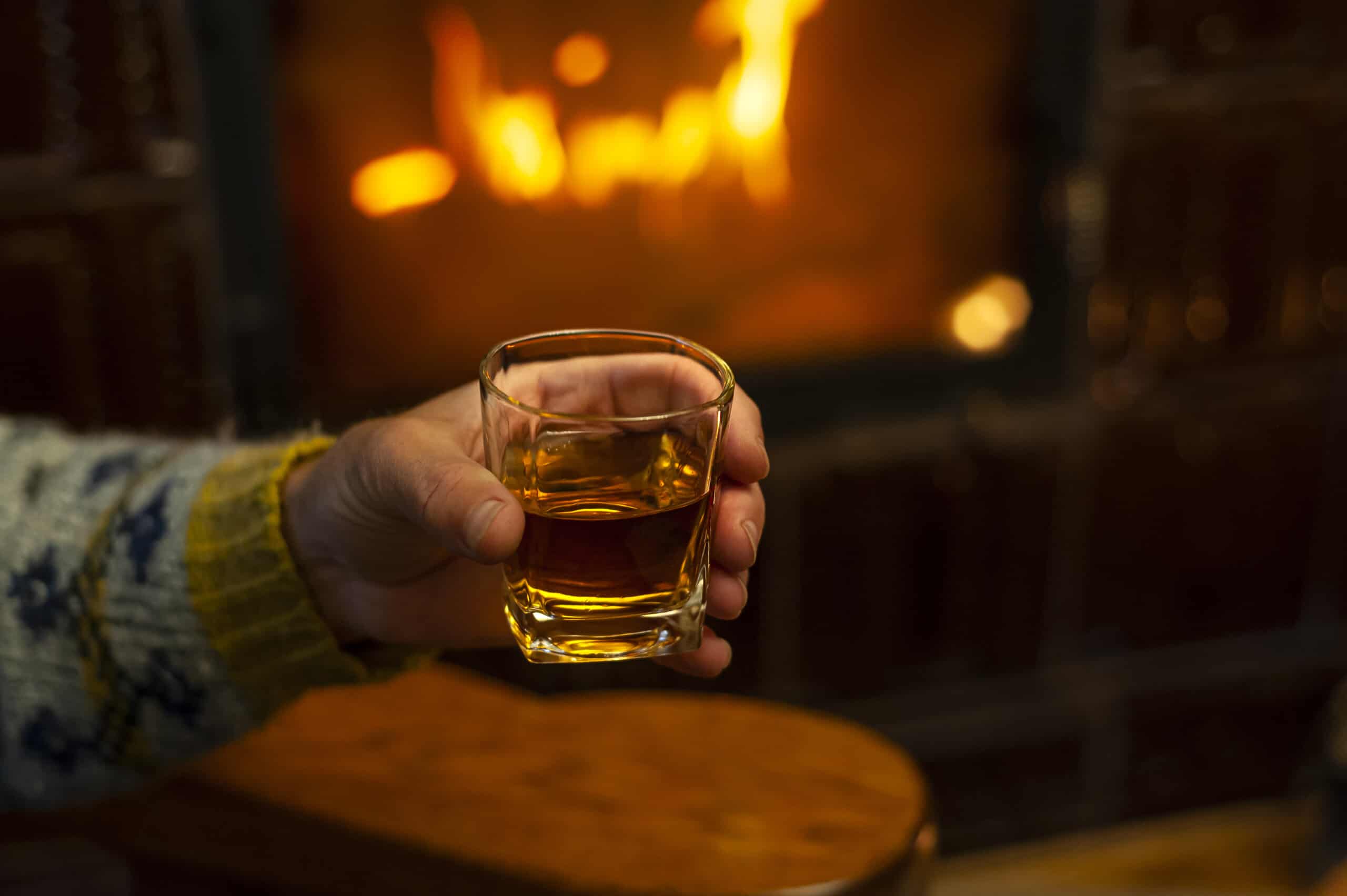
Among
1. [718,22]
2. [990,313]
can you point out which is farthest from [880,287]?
[718,22]

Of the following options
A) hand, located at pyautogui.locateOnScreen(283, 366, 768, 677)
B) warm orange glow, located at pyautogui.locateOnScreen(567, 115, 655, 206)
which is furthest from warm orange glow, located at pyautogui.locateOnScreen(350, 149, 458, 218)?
hand, located at pyautogui.locateOnScreen(283, 366, 768, 677)

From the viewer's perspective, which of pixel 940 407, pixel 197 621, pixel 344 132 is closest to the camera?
pixel 197 621

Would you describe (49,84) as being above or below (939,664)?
above

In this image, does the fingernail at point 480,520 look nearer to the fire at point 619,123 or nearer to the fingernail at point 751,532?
the fingernail at point 751,532

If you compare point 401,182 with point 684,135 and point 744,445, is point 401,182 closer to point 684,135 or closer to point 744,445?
point 684,135

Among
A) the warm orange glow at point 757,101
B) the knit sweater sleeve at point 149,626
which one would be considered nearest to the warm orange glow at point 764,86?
the warm orange glow at point 757,101

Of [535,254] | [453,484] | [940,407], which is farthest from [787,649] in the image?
[453,484]

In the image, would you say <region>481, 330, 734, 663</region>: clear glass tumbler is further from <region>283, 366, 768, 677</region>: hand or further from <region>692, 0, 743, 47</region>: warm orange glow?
<region>692, 0, 743, 47</region>: warm orange glow

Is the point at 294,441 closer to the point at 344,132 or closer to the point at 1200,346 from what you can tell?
the point at 344,132
